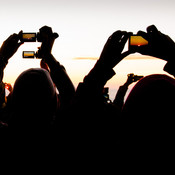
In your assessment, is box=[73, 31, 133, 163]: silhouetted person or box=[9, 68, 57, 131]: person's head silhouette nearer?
box=[73, 31, 133, 163]: silhouetted person

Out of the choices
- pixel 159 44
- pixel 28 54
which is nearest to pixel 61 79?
pixel 159 44

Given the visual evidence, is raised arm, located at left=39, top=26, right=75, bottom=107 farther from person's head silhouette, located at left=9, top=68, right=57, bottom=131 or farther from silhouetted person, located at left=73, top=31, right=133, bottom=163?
silhouetted person, located at left=73, top=31, right=133, bottom=163

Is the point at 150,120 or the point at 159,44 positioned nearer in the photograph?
the point at 150,120

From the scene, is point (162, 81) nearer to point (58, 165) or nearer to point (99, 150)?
point (99, 150)

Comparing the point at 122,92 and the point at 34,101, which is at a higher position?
the point at 34,101

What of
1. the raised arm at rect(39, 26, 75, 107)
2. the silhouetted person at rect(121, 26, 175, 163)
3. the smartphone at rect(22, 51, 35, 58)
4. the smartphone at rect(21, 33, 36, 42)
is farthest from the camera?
the smartphone at rect(22, 51, 35, 58)

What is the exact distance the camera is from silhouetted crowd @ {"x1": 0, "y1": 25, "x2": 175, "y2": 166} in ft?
3.35

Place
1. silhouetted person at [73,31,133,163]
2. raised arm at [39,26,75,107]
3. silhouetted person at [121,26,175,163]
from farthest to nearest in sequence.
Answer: raised arm at [39,26,75,107], silhouetted person at [73,31,133,163], silhouetted person at [121,26,175,163]

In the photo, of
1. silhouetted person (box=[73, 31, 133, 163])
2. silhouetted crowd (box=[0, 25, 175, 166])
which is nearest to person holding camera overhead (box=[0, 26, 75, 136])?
silhouetted crowd (box=[0, 25, 175, 166])

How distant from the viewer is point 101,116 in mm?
1268

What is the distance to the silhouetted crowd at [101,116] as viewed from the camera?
1021mm

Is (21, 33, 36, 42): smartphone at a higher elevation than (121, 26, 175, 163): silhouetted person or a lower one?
higher

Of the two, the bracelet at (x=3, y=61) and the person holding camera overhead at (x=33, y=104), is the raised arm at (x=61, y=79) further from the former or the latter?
the bracelet at (x=3, y=61)

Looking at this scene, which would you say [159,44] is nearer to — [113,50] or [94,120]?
[113,50]
